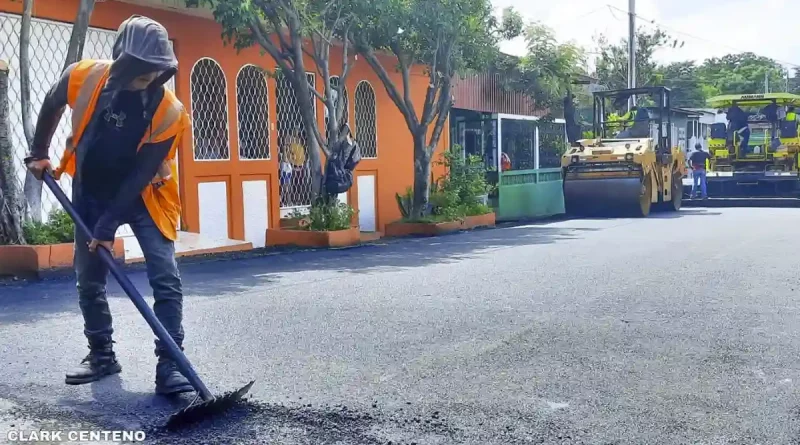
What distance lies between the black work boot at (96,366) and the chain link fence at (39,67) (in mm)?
5595

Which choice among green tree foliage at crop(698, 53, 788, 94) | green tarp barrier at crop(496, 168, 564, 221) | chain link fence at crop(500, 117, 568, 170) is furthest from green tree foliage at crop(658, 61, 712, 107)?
green tarp barrier at crop(496, 168, 564, 221)

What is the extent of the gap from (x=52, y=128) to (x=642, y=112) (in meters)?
17.2

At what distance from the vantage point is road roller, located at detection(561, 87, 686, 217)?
17.7 meters

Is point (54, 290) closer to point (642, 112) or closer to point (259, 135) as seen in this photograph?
point (259, 135)

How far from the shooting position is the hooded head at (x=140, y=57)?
3744mm

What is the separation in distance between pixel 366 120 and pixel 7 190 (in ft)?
29.5

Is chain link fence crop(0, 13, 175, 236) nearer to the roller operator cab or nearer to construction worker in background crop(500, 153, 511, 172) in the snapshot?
construction worker in background crop(500, 153, 511, 172)

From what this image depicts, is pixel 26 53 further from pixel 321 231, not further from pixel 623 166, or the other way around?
pixel 623 166

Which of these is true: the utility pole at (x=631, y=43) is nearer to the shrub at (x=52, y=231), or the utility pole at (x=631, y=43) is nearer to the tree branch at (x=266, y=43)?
the tree branch at (x=266, y=43)

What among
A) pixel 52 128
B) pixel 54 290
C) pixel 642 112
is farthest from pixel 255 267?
pixel 642 112

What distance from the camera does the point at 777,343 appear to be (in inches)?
200

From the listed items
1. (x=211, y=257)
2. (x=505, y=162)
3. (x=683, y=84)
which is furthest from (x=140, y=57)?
(x=683, y=84)

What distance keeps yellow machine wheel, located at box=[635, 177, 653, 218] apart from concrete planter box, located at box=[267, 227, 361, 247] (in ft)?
25.7

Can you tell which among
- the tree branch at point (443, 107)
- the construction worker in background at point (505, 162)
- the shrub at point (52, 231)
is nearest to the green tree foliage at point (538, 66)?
the construction worker in background at point (505, 162)
